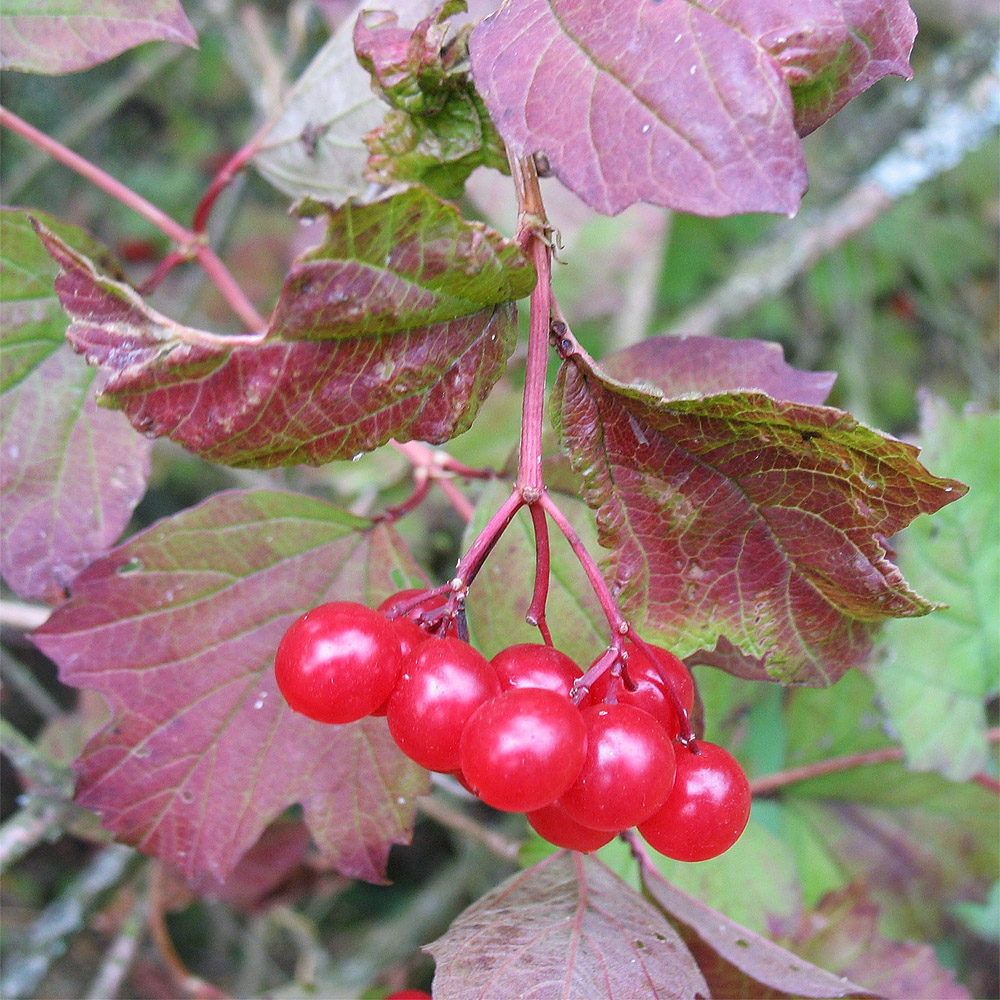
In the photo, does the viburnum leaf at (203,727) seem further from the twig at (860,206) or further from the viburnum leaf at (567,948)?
the twig at (860,206)

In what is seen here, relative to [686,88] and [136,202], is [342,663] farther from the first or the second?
[136,202]

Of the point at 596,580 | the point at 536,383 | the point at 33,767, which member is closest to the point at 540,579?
the point at 596,580

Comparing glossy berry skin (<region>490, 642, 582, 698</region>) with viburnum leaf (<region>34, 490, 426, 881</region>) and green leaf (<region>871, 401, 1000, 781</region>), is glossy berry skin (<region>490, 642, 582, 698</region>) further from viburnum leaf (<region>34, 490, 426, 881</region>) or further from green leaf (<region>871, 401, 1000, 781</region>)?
green leaf (<region>871, 401, 1000, 781</region>)

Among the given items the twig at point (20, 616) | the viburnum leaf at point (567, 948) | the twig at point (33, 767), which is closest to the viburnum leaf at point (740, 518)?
the viburnum leaf at point (567, 948)

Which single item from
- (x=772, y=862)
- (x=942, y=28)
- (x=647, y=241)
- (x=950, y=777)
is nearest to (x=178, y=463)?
(x=647, y=241)

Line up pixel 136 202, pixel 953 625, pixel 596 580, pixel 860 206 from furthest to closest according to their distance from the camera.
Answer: pixel 860 206 → pixel 953 625 → pixel 136 202 → pixel 596 580
